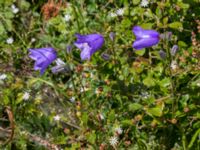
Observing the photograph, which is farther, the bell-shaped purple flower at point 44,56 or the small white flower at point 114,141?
the small white flower at point 114,141

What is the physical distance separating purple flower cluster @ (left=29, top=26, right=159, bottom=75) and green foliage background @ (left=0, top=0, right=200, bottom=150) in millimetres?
128

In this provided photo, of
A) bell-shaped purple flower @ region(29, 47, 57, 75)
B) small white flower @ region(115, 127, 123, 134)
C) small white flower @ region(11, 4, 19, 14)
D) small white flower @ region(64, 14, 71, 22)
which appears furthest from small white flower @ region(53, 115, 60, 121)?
small white flower @ region(11, 4, 19, 14)

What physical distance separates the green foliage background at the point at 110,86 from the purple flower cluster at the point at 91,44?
0.13 m

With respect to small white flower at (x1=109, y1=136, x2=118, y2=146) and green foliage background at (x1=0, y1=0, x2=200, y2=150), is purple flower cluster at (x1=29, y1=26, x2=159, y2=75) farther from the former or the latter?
small white flower at (x1=109, y1=136, x2=118, y2=146)

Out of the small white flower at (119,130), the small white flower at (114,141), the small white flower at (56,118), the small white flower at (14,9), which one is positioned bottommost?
the small white flower at (56,118)

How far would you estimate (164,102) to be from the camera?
8.34 feet

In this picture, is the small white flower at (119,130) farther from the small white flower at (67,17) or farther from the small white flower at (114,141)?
the small white flower at (67,17)

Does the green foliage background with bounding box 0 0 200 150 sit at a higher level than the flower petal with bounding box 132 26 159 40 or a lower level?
lower

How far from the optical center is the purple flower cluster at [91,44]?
221 cm

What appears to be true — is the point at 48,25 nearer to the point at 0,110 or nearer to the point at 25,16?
the point at 25,16

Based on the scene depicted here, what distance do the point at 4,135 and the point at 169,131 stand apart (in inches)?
38.3

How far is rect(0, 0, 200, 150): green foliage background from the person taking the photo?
257 centimetres

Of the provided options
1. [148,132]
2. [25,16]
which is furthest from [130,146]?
[25,16]

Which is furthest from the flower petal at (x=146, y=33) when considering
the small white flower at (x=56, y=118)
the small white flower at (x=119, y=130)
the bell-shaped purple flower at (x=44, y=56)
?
the small white flower at (x=56, y=118)
